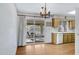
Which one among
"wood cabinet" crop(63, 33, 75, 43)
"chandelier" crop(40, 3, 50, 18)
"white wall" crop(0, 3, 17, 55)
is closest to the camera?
"white wall" crop(0, 3, 17, 55)

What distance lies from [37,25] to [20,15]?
1.17ft

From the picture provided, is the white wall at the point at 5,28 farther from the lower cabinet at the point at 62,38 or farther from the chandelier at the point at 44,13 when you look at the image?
the lower cabinet at the point at 62,38

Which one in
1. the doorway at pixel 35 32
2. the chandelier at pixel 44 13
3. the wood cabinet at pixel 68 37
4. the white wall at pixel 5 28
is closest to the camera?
the white wall at pixel 5 28

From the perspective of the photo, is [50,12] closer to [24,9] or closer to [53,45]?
[24,9]

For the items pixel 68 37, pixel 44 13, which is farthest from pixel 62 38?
pixel 44 13

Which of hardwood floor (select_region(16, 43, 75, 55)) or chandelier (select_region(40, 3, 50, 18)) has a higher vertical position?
chandelier (select_region(40, 3, 50, 18))

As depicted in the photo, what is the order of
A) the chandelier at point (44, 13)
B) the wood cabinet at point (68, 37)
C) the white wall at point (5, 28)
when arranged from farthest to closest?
1. the wood cabinet at point (68, 37)
2. the chandelier at point (44, 13)
3. the white wall at point (5, 28)

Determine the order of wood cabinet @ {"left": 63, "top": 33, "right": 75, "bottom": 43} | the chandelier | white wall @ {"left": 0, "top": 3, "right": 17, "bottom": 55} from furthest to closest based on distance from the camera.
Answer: wood cabinet @ {"left": 63, "top": 33, "right": 75, "bottom": 43} < the chandelier < white wall @ {"left": 0, "top": 3, "right": 17, "bottom": 55}

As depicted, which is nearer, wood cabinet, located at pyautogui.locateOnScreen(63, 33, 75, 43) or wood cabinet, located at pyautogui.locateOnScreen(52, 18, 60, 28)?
wood cabinet, located at pyautogui.locateOnScreen(52, 18, 60, 28)

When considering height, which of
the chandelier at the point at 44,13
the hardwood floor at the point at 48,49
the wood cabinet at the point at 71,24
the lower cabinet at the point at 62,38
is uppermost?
the chandelier at the point at 44,13

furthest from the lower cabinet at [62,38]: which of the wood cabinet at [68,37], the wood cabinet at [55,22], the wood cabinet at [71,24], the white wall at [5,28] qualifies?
the white wall at [5,28]

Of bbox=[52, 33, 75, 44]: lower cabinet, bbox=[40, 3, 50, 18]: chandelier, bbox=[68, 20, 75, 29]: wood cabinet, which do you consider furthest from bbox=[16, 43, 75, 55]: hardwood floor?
bbox=[40, 3, 50, 18]: chandelier

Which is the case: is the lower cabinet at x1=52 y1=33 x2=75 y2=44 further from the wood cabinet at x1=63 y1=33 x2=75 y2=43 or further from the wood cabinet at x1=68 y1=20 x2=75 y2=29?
the wood cabinet at x1=68 y1=20 x2=75 y2=29
